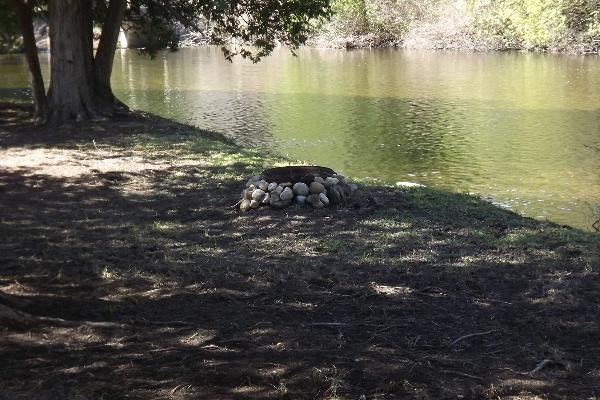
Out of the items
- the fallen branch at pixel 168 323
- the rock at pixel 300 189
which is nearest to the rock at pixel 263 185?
the rock at pixel 300 189

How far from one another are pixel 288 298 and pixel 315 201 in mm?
2966

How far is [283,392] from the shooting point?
12.2ft

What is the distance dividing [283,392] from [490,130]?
57.5 ft

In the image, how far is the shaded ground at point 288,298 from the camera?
3.88 m

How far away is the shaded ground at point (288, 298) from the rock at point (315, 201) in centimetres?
23

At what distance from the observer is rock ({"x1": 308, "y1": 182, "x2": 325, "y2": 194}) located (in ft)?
27.1

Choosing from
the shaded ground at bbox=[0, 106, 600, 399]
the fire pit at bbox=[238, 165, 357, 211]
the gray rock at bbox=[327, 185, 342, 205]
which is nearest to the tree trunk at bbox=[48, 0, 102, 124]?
the shaded ground at bbox=[0, 106, 600, 399]

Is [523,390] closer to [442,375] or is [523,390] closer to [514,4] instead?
[442,375]

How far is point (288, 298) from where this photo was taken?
5.32 metres

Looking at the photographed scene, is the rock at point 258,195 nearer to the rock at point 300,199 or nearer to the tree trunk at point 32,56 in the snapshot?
the rock at point 300,199

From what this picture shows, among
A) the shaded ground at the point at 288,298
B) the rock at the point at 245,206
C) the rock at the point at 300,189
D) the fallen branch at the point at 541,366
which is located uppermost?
the rock at the point at 300,189

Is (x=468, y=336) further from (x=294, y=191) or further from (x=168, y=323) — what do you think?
(x=294, y=191)

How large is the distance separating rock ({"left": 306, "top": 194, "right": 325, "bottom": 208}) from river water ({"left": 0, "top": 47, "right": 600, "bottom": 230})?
522 cm

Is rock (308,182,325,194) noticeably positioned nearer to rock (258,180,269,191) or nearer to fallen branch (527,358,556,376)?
rock (258,180,269,191)
